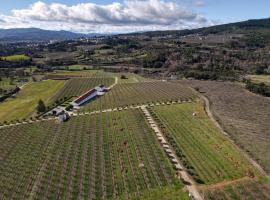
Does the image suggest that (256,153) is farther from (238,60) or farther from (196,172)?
(238,60)

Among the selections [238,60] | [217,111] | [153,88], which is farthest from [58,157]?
[238,60]

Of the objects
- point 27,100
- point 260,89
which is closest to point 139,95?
point 260,89

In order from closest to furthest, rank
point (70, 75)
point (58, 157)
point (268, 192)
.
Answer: point (268, 192)
point (58, 157)
point (70, 75)

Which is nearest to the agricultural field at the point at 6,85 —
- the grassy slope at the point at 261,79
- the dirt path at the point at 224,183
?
the grassy slope at the point at 261,79

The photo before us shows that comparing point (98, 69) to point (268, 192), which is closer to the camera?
point (268, 192)

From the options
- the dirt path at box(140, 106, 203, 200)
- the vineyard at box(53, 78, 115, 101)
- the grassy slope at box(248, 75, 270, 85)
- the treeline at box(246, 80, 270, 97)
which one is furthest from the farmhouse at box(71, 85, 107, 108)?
the grassy slope at box(248, 75, 270, 85)

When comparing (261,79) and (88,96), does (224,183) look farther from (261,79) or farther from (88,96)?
(261,79)
